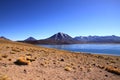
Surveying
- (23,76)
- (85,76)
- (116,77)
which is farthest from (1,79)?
(116,77)

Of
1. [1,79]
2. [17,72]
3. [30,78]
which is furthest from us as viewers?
[17,72]

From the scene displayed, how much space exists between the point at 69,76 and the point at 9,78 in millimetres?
4071

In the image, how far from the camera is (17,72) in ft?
34.0

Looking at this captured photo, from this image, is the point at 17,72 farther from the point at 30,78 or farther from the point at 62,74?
the point at 62,74

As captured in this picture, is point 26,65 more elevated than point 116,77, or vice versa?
point 26,65

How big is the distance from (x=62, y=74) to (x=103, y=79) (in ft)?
9.70

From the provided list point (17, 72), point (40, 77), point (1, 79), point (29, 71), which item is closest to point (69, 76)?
point (40, 77)

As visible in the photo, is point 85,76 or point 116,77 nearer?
point 85,76

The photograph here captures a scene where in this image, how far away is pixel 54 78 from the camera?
10148 millimetres

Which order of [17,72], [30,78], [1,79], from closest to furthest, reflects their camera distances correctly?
[1,79] < [30,78] < [17,72]

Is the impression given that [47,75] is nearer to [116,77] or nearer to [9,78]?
[9,78]

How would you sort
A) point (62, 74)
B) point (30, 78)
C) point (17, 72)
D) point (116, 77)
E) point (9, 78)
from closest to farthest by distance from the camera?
point (9, 78) < point (30, 78) < point (17, 72) < point (62, 74) < point (116, 77)

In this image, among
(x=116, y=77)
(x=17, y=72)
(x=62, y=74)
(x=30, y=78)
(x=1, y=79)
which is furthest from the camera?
(x=116, y=77)

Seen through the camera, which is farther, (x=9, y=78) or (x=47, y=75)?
(x=47, y=75)
